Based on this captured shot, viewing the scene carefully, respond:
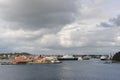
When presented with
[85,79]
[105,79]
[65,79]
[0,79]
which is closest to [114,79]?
[105,79]

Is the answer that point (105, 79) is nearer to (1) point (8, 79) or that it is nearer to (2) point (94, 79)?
(2) point (94, 79)

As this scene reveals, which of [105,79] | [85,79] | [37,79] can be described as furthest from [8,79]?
[105,79]

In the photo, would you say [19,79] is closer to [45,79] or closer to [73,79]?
[45,79]

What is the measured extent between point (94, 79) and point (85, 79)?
4539 millimetres

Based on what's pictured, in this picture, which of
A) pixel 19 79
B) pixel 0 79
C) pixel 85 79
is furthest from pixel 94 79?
pixel 0 79

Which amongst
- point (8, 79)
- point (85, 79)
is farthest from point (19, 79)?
point (85, 79)

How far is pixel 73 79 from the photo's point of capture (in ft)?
450

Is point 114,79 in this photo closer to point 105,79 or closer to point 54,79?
point 105,79

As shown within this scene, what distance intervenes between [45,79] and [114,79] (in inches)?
1356

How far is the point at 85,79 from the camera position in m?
137

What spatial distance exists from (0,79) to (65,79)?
111 ft

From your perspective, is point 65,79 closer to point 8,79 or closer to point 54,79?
point 54,79

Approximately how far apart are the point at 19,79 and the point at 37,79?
33.9 ft

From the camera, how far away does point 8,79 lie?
5556 inches
